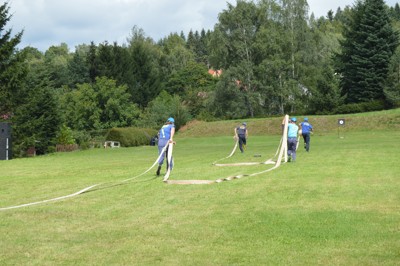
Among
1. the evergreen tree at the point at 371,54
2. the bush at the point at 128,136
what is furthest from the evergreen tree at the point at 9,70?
the evergreen tree at the point at 371,54

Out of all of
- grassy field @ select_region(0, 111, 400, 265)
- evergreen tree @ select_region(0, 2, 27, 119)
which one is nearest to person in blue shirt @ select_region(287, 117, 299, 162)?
grassy field @ select_region(0, 111, 400, 265)

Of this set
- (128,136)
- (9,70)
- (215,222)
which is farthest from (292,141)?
(128,136)

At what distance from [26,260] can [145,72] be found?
3399 inches

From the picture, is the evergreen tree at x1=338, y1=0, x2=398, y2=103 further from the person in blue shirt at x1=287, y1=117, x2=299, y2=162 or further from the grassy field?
the grassy field

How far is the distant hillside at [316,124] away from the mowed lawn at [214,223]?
136 ft

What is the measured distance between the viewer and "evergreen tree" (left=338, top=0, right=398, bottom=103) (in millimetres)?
63125

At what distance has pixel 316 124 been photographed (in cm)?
5756

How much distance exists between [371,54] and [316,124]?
13564 millimetres

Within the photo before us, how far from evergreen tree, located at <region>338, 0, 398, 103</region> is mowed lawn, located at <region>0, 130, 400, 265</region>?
52.0m

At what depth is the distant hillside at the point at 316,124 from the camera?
2111 inches

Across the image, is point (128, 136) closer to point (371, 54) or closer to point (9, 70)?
point (9, 70)

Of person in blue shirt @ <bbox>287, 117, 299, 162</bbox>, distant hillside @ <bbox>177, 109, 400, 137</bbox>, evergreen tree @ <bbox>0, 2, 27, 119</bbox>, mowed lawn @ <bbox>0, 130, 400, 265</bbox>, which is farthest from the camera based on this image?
distant hillside @ <bbox>177, 109, 400, 137</bbox>

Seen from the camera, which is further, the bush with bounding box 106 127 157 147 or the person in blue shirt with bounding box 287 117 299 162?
the bush with bounding box 106 127 157 147

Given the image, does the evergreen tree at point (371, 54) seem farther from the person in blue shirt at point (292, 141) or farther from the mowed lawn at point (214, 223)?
the mowed lawn at point (214, 223)
